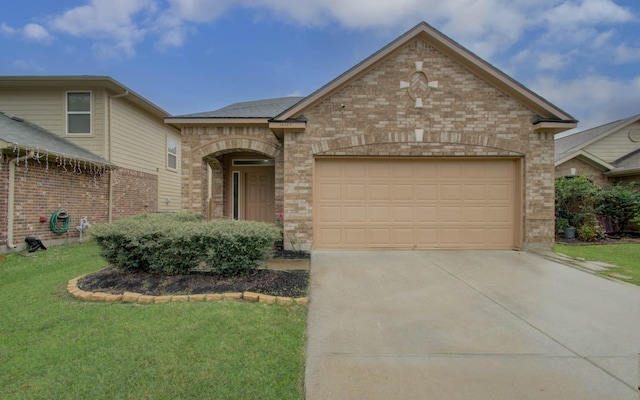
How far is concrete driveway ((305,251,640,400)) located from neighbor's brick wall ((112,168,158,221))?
29.8 feet

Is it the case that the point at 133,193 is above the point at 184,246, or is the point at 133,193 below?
above

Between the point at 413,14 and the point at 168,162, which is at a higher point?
the point at 413,14

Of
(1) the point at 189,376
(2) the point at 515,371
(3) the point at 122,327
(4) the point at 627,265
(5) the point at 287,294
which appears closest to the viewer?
(1) the point at 189,376

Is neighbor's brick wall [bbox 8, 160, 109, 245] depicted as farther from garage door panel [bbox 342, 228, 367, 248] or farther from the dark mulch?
garage door panel [bbox 342, 228, 367, 248]

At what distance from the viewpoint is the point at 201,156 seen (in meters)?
9.03

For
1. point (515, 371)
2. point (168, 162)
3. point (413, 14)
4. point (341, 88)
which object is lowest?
point (515, 371)

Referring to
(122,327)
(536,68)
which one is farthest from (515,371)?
(536,68)

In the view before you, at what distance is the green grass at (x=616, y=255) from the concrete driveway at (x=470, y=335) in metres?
1.12

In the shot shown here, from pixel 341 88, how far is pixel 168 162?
34.7 feet

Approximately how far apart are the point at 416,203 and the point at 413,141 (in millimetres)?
1595

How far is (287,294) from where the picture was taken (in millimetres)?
4543

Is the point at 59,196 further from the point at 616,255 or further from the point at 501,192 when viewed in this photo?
the point at 616,255

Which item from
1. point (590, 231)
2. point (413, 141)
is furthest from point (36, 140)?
point (590, 231)

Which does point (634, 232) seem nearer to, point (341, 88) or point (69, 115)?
point (341, 88)
